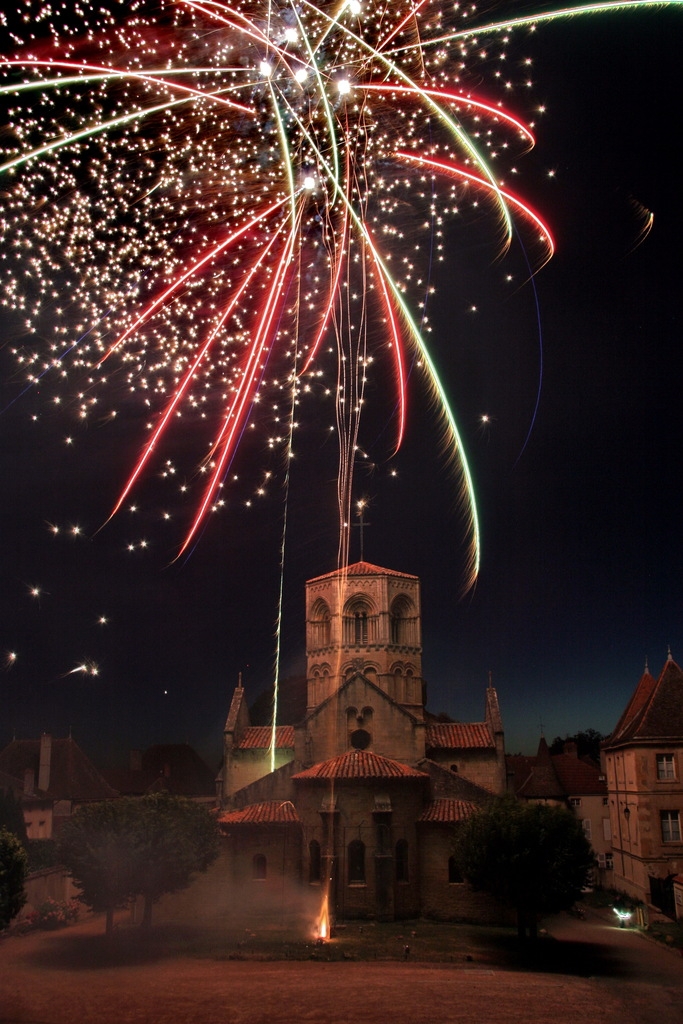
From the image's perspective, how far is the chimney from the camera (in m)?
50.4

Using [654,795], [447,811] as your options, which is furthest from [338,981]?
[654,795]

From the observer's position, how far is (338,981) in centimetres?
2191

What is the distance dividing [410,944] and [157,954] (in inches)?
332

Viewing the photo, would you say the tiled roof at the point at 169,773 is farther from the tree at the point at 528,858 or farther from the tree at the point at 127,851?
the tree at the point at 528,858

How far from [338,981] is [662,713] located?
2237cm

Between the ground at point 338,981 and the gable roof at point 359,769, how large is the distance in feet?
20.4

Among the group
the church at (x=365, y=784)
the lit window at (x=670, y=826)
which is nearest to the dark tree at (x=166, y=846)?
the church at (x=365, y=784)

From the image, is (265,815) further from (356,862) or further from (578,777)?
(578,777)

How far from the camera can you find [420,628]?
46.4 meters

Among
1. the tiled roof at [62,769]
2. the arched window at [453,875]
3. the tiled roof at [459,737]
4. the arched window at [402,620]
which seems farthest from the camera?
the tiled roof at [62,769]

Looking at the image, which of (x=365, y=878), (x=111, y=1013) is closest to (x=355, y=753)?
(x=365, y=878)

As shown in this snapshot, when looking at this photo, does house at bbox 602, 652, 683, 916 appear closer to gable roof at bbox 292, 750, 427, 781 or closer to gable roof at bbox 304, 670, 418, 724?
gable roof at bbox 292, 750, 427, 781

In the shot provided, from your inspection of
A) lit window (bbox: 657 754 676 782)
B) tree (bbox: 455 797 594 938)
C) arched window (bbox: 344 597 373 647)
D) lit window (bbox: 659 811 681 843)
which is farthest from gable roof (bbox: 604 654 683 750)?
arched window (bbox: 344 597 373 647)

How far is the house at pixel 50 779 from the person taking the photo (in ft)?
157
